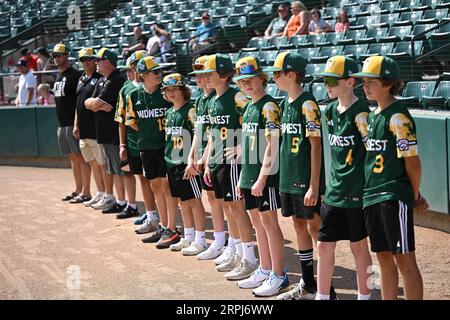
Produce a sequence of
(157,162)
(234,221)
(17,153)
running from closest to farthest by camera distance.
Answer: (234,221) < (157,162) < (17,153)

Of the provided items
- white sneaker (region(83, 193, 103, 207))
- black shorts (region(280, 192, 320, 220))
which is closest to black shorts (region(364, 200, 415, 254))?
black shorts (region(280, 192, 320, 220))

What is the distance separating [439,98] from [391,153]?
4491 mm

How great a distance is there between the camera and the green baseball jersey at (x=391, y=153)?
500 cm

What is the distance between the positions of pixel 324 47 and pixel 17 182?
559cm

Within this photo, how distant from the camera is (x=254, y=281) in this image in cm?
665

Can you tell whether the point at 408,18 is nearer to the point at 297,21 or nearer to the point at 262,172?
the point at 297,21

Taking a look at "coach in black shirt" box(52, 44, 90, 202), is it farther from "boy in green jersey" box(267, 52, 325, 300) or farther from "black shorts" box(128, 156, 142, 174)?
"boy in green jersey" box(267, 52, 325, 300)

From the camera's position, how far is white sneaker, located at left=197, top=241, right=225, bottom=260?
780 cm

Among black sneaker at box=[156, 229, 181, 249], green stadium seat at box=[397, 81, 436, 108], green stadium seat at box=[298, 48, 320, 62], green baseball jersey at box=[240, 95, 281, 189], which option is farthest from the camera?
green stadium seat at box=[298, 48, 320, 62]

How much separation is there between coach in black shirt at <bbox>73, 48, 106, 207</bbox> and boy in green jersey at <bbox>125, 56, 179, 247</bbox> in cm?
195

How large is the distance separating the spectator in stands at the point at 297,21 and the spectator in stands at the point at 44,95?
5.01m

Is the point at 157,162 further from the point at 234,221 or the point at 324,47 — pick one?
the point at 324,47

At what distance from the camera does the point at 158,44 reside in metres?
16.2

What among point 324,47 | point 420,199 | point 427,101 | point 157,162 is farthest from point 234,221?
point 324,47
